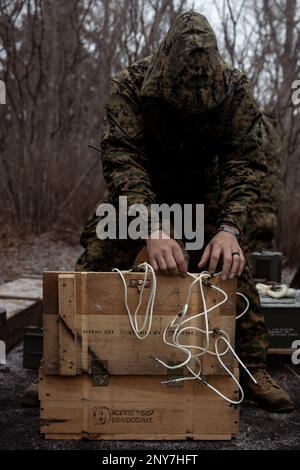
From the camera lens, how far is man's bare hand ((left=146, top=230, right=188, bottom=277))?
1.80m

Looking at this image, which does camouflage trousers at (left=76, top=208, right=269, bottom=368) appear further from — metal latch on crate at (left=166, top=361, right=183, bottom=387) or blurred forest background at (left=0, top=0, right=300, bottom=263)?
blurred forest background at (left=0, top=0, right=300, bottom=263)

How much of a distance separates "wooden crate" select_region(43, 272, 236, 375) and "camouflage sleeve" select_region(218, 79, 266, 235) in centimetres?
59

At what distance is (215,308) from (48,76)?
5897 mm

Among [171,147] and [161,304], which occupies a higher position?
[171,147]

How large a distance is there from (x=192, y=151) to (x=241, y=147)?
0.24 meters

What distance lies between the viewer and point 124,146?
230 cm

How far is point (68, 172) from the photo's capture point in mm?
6863

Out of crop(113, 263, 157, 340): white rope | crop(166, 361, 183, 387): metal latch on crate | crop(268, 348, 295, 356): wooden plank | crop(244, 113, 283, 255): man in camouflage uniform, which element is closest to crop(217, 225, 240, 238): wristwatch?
crop(113, 263, 157, 340): white rope

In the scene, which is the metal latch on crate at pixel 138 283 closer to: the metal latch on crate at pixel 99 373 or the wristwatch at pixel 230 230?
the metal latch on crate at pixel 99 373

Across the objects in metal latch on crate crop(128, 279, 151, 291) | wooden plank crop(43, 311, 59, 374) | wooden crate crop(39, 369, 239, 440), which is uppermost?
metal latch on crate crop(128, 279, 151, 291)

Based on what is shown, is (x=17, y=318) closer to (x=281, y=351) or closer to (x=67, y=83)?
(x=281, y=351)
